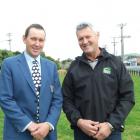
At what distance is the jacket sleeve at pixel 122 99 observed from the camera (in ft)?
17.2

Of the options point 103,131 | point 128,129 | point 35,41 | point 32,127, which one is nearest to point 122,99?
point 103,131

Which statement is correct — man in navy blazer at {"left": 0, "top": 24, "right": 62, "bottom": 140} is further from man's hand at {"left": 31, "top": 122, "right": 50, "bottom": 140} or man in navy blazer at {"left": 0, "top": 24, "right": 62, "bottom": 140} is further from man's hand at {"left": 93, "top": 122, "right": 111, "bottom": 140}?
man's hand at {"left": 93, "top": 122, "right": 111, "bottom": 140}

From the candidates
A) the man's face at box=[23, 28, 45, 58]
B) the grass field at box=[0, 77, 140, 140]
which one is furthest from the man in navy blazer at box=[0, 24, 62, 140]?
the grass field at box=[0, 77, 140, 140]

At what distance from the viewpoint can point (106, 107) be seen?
5289 mm

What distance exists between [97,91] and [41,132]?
779 mm

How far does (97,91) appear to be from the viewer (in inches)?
208

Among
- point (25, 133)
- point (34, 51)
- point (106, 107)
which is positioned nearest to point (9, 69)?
point (34, 51)

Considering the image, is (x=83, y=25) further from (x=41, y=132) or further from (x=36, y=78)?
(x=41, y=132)

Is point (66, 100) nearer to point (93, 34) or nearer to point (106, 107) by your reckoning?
point (106, 107)

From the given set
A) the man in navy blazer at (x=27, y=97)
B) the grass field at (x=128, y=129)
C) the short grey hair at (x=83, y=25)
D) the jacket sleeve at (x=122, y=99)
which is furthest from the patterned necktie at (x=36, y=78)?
the grass field at (x=128, y=129)

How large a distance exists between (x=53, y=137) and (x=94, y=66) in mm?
952

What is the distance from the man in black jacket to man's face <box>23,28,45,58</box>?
1.39 feet

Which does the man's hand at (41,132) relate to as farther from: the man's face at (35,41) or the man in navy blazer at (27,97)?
the man's face at (35,41)

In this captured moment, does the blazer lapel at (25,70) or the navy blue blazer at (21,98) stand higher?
the blazer lapel at (25,70)
